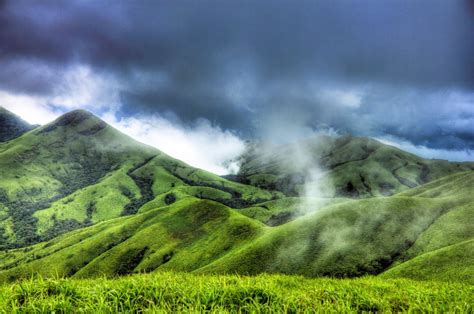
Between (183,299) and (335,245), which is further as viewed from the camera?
(335,245)

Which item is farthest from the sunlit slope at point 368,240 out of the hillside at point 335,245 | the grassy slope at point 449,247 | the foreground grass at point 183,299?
the foreground grass at point 183,299

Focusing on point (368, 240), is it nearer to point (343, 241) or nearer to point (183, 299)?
point (343, 241)

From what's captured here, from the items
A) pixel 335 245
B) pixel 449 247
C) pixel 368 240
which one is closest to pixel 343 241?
pixel 335 245

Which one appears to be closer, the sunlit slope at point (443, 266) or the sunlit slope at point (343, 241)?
the sunlit slope at point (443, 266)

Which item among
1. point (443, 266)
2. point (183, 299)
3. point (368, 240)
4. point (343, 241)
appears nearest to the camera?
point (183, 299)

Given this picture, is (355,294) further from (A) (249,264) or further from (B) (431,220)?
(B) (431,220)

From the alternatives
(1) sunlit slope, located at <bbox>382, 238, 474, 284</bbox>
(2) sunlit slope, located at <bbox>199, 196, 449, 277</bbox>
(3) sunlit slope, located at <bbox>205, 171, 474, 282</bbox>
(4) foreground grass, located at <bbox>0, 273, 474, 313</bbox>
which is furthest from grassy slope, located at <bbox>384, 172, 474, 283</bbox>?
(4) foreground grass, located at <bbox>0, 273, 474, 313</bbox>

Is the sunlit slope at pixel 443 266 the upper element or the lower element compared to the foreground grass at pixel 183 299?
lower

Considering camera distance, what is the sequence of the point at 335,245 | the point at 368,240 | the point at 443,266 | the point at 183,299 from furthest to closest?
the point at 368,240
the point at 335,245
the point at 443,266
the point at 183,299

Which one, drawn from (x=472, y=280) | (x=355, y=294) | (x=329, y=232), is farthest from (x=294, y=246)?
(x=355, y=294)

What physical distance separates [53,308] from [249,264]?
135 m

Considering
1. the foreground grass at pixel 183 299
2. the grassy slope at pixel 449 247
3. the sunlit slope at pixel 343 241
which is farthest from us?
the sunlit slope at pixel 343 241

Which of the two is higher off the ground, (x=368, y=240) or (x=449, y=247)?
(x=449, y=247)

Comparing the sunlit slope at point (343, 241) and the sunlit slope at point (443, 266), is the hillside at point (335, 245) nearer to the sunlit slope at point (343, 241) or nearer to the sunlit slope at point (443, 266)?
the sunlit slope at point (343, 241)
